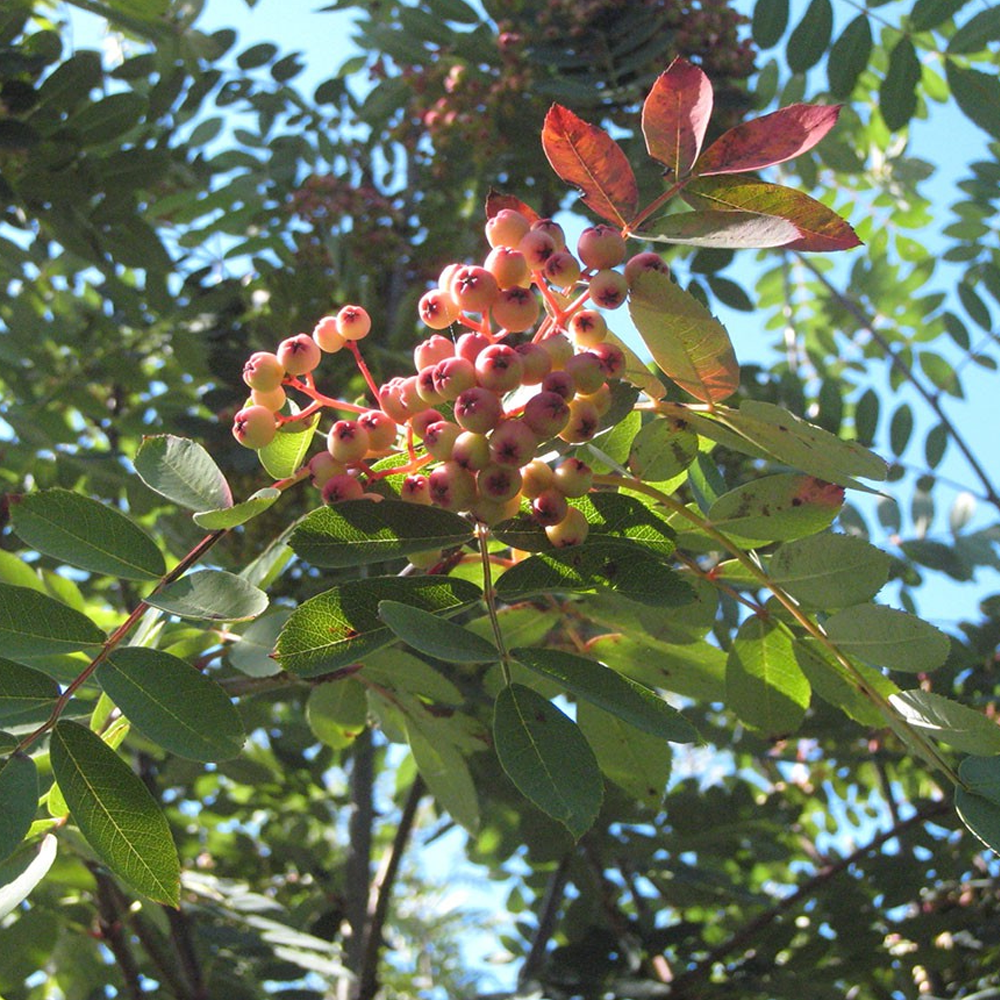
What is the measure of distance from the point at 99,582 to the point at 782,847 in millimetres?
1388

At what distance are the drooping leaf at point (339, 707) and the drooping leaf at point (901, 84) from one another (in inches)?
58.8

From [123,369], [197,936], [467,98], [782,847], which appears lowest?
[197,936]

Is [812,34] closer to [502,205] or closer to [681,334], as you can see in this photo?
[502,205]

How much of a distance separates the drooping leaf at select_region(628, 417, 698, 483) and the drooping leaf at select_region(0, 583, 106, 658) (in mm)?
508

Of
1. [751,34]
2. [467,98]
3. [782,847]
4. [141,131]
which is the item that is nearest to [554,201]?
[467,98]

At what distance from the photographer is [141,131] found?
236cm

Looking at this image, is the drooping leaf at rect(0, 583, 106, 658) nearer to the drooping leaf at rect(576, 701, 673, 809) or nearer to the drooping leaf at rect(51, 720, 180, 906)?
the drooping leaf at rect(51, 720, 180, 906)

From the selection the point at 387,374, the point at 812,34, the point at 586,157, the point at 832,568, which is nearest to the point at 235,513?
the point at 586,157

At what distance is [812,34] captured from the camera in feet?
6.88

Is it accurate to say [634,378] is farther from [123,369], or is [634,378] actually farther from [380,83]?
[380,83]

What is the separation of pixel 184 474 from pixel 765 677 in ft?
1.98

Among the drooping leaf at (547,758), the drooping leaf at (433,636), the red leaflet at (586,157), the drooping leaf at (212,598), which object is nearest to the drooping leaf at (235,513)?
the drooping leaf at (212,598)

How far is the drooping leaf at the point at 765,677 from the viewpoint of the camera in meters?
1.14

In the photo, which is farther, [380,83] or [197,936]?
[380,83]
